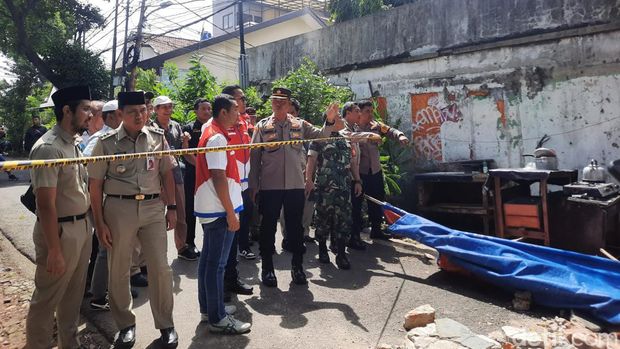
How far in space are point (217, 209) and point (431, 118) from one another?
5638mm

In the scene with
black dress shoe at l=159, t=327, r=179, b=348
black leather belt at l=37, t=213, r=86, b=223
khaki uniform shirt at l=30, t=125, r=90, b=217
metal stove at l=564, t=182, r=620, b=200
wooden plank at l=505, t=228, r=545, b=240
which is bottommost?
black dress shoe at l=159, t=327, r=179, b=348

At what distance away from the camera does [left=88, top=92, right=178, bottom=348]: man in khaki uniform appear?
2996 mm

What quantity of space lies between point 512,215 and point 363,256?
1.80m

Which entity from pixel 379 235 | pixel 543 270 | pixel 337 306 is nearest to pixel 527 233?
pixel 543 270

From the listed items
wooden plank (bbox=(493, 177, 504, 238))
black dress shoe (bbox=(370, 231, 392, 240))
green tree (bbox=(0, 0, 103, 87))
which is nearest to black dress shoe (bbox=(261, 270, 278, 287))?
black dress shoe (bbox=(370, 231, 392, 240))

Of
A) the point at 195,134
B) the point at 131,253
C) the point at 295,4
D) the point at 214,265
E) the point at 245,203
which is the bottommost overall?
the point at 214,265

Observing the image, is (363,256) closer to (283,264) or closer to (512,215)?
(283,264)

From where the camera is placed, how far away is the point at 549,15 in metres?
6.40

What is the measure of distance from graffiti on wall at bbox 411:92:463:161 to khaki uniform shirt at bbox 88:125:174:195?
565 cm

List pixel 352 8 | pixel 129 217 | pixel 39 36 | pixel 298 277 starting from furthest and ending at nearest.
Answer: pixel 39 36
pixel 352 8
pixel 298 277
pixel 129 217

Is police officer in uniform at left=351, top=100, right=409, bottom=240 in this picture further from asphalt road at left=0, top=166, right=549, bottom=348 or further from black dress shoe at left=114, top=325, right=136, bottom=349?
black dress shoe at left=114, top=325, right=136, bottom=349

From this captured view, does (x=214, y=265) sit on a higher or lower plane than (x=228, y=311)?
higher

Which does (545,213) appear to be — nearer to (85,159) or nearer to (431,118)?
(431,118)

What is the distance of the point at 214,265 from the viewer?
10.5 feet
